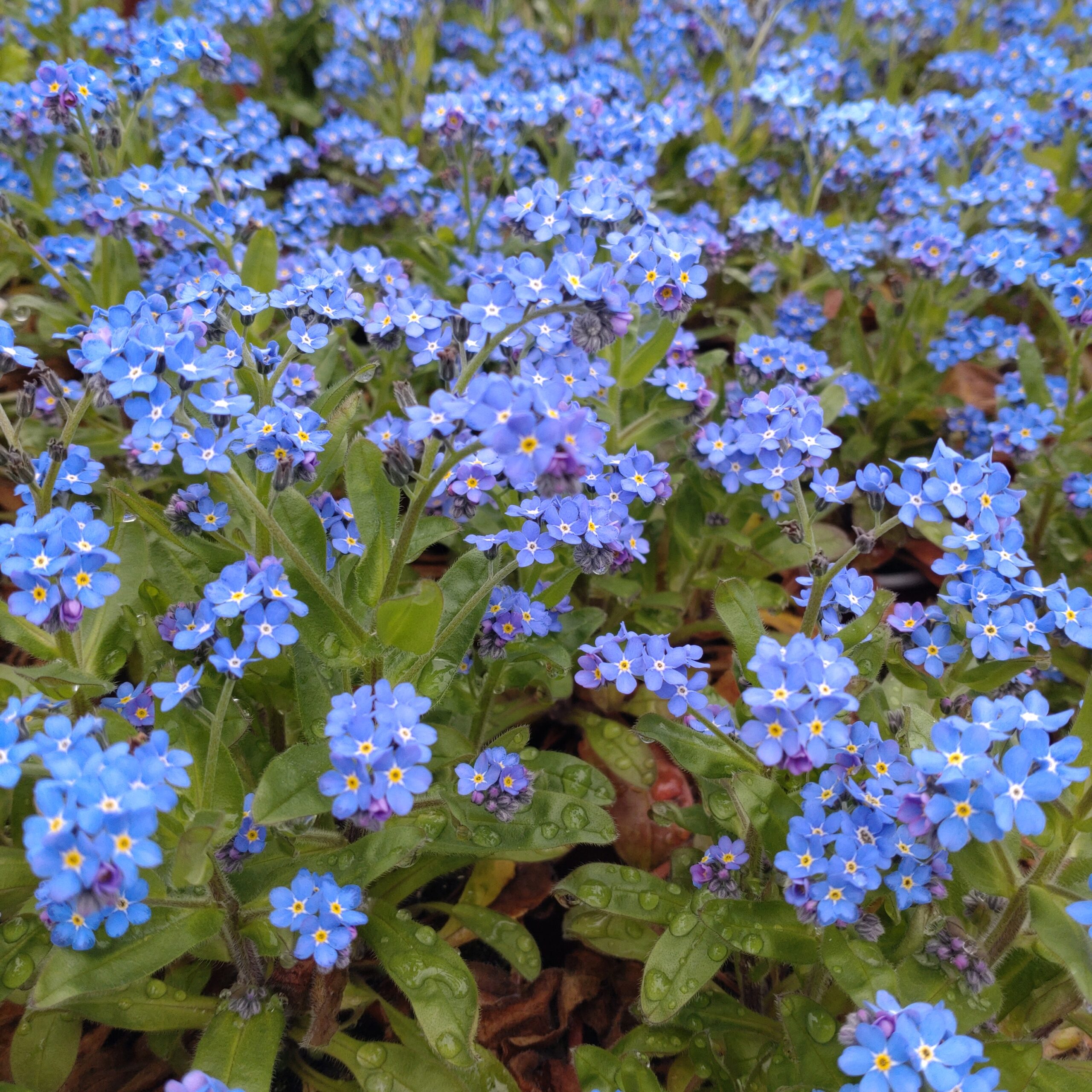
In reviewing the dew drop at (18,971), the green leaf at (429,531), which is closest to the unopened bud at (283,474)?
the green leaf at (429,531)

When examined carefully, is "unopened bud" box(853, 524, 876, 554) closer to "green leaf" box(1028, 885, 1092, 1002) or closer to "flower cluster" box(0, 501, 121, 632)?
"green leaf" box(1028, 885, 1092, 1002)

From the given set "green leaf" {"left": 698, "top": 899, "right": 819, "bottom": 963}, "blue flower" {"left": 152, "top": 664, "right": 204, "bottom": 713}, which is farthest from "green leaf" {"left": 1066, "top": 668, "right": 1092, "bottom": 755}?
"blue flower" {"left": 152, "top": 664, "right": 204, "bottom": 713}

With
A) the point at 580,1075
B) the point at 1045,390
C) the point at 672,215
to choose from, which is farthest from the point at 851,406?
the point at 580,1075

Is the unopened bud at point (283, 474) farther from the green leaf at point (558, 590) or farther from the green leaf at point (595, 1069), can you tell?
the green leaf at point (595, 1069)

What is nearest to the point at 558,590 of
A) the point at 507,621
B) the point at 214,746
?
the point at 507,621

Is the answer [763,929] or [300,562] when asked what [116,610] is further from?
[763,929]

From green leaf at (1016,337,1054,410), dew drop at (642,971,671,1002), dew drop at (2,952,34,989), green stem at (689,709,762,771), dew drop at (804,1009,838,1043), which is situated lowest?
dew drop at (2,952,34,989)
